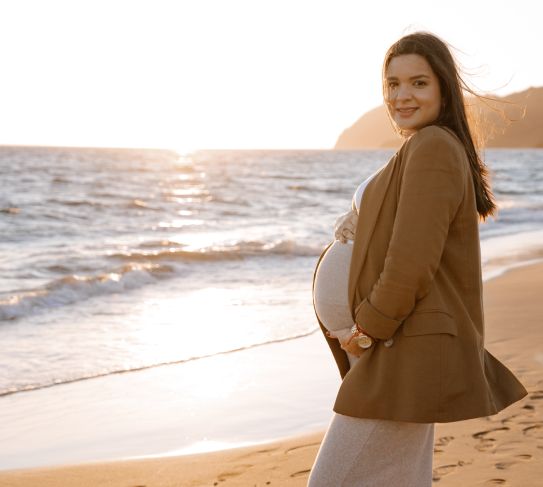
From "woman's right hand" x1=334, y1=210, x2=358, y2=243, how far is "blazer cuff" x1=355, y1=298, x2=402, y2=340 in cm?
32

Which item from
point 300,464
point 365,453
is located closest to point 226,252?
point 300,464

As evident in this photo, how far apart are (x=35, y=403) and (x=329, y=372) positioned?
207 centimetres

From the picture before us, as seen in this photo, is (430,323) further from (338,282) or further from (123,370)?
(123,370)

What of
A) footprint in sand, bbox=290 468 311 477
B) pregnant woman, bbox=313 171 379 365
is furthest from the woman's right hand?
footprint in sand, bbox=290 468 311 477

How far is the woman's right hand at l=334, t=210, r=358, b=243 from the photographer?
2.46 m

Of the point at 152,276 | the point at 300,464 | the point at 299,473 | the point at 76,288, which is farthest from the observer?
the point at 152,276

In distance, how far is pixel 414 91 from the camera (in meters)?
2.31

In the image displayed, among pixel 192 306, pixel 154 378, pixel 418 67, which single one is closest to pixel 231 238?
pixel 192 306

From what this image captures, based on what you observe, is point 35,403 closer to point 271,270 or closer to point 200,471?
point 200,471

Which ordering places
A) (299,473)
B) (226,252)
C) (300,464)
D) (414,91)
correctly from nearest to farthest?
(414,91)
(299,473)
(300,464)
(226,252)

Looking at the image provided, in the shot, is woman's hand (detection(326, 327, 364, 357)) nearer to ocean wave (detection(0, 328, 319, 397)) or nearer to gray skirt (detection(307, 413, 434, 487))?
gray skirt (detection(307, 413, 434, 487))

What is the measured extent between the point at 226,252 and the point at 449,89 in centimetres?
1197

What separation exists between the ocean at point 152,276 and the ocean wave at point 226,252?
0.02m

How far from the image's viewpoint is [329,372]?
5770mm
